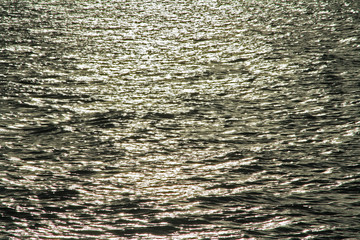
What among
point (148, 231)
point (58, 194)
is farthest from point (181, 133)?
point (148, 231)

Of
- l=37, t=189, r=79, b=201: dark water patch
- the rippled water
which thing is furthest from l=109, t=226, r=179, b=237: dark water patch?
l=37, t=189, r=79, b=201: dark water patch

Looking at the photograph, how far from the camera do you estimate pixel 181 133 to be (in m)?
3.70

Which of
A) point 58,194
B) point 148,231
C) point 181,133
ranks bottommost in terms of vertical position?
point 148,231

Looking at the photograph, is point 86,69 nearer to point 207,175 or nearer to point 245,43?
point 245,43

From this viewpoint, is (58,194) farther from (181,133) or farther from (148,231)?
(181,133)

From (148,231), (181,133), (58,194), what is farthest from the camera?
(181,133)

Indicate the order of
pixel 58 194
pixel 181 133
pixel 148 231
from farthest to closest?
1. pixel 181 133
2. pixel 58 194
3. pixel 148 231

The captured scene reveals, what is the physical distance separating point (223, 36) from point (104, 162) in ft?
12.4

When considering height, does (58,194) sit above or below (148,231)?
above

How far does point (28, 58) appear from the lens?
5707 mm

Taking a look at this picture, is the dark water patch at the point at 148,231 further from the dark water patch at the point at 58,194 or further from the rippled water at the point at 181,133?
the dark water patch at the point at 58,194

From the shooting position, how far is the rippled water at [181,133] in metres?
2.63

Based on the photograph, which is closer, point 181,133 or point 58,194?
point 58,194

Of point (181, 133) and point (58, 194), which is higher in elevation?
point (181, 133)
